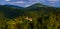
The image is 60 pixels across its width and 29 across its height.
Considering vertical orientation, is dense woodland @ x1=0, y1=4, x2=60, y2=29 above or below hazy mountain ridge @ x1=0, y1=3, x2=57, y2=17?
below

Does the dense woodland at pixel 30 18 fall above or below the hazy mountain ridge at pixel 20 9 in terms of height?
below

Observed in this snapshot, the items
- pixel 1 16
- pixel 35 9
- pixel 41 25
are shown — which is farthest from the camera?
pixel 35 9

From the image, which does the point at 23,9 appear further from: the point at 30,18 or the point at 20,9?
the point at 30,18

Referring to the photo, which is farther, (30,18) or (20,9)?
(20,9)

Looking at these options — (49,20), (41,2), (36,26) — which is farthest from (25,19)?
(41,2)

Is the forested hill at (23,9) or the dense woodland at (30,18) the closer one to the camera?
the dense woodland at (30,18)

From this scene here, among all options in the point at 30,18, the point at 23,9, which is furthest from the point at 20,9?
the point at 30,18

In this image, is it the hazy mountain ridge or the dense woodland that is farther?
the hazy mountain ridge

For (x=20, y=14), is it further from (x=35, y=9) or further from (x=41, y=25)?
(x=41, y=25)
